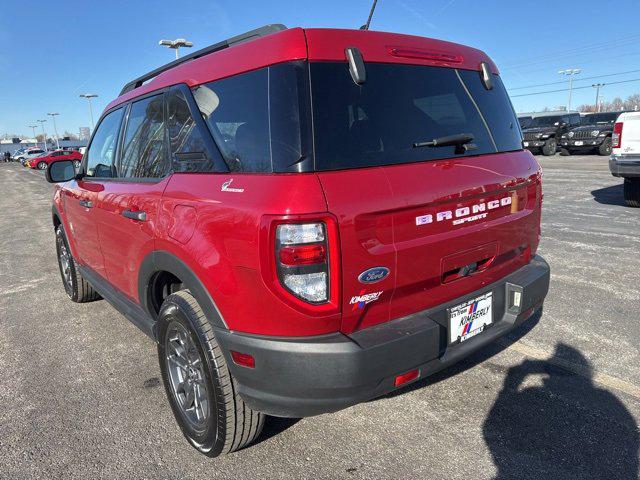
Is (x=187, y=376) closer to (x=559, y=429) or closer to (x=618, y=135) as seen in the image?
(x=559, y=429)

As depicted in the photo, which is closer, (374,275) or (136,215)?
(374,275)

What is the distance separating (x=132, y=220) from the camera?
2.79 m

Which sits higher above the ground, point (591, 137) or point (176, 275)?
point (591, 137)

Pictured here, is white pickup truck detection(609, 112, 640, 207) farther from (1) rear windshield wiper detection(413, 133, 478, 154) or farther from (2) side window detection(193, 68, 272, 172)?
(2) side window detection(193, 68, 272, 172)

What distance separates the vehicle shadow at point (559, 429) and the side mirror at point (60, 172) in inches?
160

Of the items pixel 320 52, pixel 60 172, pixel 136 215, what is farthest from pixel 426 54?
pixel 60 172

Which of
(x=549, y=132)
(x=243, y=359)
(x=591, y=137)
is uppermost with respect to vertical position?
(x=549, y=132)

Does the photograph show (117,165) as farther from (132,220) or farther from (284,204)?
(284,204)

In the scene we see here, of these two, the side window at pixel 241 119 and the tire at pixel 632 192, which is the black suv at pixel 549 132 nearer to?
the tire at pixel 632 192

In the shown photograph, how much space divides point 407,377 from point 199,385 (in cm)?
109

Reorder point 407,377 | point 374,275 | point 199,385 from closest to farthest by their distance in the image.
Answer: point 374,275 < point 407,377 < point 199,385

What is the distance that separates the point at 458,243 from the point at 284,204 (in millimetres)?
929

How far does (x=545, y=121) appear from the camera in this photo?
72.5 ft

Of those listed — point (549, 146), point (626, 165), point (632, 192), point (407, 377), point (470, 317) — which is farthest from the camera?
point (549, 146)
